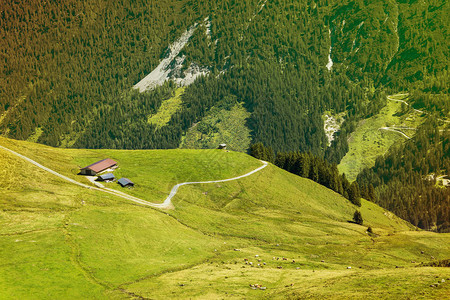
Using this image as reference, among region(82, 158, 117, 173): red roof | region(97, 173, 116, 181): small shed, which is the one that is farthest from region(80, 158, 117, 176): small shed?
region(97, 173, 116, 181): small shed

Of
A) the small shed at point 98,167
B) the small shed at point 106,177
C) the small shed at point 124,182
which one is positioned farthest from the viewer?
the small shed at point 98,167

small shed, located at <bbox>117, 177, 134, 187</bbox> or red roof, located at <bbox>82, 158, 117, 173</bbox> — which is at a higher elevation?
red roof, located at <bbox>82, 158, 117, 173</bbox>

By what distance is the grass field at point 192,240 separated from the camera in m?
57.4

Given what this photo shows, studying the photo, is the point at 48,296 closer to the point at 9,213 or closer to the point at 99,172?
the point at 9,213

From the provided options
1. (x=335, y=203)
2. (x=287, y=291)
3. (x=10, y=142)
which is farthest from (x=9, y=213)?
(x=335, y=203)

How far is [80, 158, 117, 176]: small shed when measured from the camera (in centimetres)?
11925

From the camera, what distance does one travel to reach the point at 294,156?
191m

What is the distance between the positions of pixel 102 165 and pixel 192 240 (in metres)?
50.9

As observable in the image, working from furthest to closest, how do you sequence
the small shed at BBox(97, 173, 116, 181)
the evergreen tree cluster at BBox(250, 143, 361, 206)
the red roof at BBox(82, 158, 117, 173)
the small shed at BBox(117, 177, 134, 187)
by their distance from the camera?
1. the evergreen tree cluster at BBox(250, 143, 361, 206)
2. the red roof at BBox(82, 158, 117, 173)
3. the small shed at BBox(117, 177, 134, 187)
4. the small shed at BBox(97, 173, 116, 181)

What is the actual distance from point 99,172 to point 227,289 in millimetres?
76581

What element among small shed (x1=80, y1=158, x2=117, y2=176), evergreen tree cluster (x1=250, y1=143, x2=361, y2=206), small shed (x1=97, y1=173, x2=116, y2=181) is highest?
small shed (x1=80, y1=158, x2=117, y2=176)

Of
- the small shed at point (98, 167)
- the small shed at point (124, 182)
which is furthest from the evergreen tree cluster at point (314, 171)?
the small shed at point (124, 182)

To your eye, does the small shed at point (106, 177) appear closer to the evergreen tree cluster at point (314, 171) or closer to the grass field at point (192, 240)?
the grass field at point (192, 240)

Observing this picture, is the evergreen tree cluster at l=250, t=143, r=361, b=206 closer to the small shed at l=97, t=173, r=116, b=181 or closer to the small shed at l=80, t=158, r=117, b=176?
the small shed at l=80, t=158, r=117, b=176
